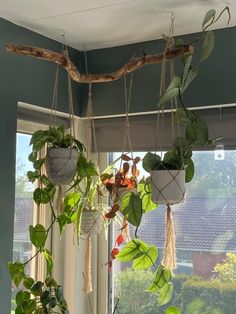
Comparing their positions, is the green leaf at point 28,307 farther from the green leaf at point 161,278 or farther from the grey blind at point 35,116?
the grey blind at point 35,116

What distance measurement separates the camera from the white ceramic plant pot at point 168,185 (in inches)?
61.1

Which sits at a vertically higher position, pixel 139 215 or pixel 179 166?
pixel 179 166

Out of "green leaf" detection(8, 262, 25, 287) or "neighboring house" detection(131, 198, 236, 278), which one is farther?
"neighboring house" detection(131, 198, 236, 278)

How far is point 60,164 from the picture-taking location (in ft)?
5.48

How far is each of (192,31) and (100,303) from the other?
4.58ft

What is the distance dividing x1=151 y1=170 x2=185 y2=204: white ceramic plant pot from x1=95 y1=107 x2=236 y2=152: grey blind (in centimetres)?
45

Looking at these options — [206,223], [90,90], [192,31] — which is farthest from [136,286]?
[192,31]

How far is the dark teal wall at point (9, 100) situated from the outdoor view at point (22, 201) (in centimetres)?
21

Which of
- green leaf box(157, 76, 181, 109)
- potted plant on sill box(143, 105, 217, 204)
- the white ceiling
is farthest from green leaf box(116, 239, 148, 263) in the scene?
the white ceiling

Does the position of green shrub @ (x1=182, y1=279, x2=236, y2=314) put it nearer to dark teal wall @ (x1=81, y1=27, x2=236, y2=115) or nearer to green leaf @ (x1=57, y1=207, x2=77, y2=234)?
green leaf @ (x1=57, y1=207, x2=77, y2=234)

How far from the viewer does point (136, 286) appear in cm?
222

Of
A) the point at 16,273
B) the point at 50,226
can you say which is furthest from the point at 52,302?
the point at 50,226

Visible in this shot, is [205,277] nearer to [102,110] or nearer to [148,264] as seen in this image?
[148,264]

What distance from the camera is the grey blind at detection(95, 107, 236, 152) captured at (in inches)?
75.9
